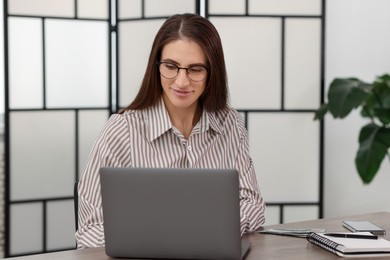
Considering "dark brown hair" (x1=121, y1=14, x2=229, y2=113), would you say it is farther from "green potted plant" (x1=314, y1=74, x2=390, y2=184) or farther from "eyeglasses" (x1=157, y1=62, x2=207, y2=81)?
"green potted plant" (x1=314, y1=74, x2=390, y2=184)

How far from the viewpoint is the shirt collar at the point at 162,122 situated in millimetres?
2270

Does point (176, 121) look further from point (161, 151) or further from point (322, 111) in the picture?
point (322, 111)

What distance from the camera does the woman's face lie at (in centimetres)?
221

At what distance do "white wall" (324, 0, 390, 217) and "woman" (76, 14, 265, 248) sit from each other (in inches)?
61.0

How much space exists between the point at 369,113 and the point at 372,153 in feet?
0.18

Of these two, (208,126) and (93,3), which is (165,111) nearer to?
(208,126)

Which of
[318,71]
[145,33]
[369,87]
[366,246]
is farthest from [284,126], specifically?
[369,87]

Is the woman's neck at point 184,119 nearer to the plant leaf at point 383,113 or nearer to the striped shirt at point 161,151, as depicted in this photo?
the striped shirt at point 161,151

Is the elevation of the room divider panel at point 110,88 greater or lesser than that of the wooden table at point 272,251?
greater

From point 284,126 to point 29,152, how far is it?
1.43 metres

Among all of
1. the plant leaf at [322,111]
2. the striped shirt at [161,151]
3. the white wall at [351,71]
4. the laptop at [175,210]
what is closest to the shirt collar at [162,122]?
the striped shirt at [161,151]

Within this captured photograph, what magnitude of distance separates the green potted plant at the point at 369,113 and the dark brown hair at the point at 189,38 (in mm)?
1319

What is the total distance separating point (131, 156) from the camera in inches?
88.8

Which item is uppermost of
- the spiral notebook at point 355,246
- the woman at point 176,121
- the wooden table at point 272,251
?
the woman at point 176,121
